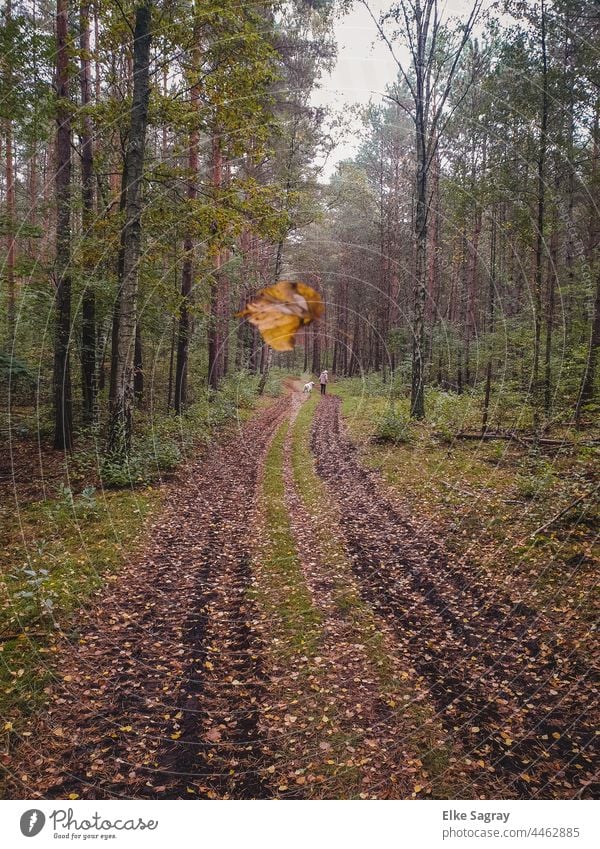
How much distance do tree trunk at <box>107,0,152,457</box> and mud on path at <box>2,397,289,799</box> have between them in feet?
13.9

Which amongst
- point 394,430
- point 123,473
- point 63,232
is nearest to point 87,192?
point 63,232

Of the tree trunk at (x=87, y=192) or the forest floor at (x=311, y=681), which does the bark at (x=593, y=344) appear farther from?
the tree trunk at (x=87, y=192)

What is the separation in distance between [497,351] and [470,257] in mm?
13531

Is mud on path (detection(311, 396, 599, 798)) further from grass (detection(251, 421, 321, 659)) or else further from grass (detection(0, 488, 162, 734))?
grass (detection(0, 488, 162, 734))

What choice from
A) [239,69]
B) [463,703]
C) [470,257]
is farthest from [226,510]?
[470,257]

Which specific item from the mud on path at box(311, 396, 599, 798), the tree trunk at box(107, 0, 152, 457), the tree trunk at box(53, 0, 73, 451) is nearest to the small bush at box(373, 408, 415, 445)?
the mud on path at box(311, 396, 599, 798)

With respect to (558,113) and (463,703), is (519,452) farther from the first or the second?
(558,113)

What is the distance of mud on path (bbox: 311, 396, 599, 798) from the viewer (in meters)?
3.70

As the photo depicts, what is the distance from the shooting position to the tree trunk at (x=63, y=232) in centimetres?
1102

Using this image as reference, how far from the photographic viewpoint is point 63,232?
1152cm

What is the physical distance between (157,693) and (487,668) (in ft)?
12.0

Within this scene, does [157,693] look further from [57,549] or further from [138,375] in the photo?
[138,375]

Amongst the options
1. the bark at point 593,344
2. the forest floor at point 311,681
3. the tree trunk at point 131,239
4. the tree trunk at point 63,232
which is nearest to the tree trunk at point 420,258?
the bark at point 593,344
